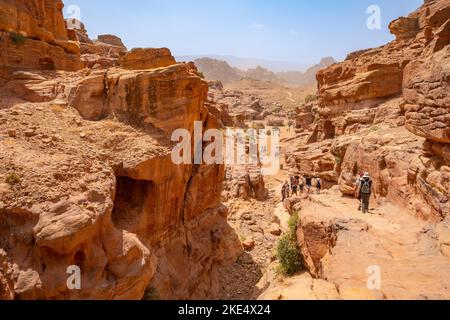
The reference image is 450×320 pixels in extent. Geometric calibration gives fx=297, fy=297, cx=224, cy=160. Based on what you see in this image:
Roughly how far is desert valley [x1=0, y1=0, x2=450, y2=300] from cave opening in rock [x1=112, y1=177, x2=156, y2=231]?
0.18ft

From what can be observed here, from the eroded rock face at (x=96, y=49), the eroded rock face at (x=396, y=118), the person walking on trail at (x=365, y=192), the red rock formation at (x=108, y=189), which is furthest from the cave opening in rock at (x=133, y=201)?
the eroded rock face at (x=396, y=118)

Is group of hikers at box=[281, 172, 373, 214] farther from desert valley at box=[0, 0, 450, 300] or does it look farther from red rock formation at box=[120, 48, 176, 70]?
red rock formation at box=[120, 48, 176, 70]

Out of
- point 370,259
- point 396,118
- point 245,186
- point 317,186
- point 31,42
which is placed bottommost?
point 245,186

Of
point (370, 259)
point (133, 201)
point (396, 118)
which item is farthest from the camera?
point (396, 118)

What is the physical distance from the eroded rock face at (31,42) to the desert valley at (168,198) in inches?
2.4

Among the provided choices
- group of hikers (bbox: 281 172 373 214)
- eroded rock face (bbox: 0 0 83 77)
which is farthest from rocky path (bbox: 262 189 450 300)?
eroded rock face (bbox: 0 0 83 77)

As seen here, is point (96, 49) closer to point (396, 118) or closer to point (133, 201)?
point (133, 201)

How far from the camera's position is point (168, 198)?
41.2ft

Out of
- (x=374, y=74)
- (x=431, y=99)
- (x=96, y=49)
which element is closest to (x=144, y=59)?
(x=431, y=99)

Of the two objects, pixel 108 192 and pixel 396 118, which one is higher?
pixel 396 118

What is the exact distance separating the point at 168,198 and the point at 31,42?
10360mm

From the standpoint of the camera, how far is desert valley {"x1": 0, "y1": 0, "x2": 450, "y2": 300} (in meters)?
7.15
